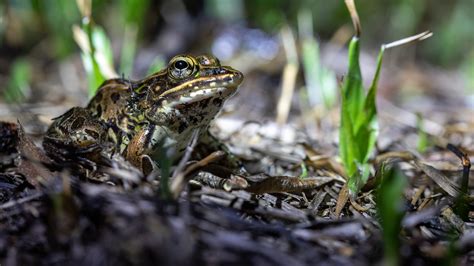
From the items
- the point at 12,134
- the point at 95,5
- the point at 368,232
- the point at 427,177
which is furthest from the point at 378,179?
the point at 95,5

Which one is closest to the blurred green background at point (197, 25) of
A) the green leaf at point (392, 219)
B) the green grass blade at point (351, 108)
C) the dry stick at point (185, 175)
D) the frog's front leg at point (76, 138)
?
the frog's front leg at point (76, 138)

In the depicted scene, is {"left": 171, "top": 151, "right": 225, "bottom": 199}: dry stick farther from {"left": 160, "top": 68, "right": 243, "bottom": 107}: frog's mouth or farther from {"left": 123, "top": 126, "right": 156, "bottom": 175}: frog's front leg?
{"left": 160, "top": 68, "right": 243, "bottom": 107}: frog's mouth

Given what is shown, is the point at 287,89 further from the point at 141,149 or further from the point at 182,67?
the point at 141,149

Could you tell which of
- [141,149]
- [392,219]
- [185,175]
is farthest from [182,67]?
[392,219]

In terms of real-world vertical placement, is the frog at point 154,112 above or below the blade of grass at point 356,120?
above

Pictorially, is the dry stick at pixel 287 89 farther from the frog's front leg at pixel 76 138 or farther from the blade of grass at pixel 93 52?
the frog's front leg at pixel 76 138

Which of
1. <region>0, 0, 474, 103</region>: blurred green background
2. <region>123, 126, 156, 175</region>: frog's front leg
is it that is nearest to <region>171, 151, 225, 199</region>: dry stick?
<region>123, 126, 156, 175</region>: frog's front leg
